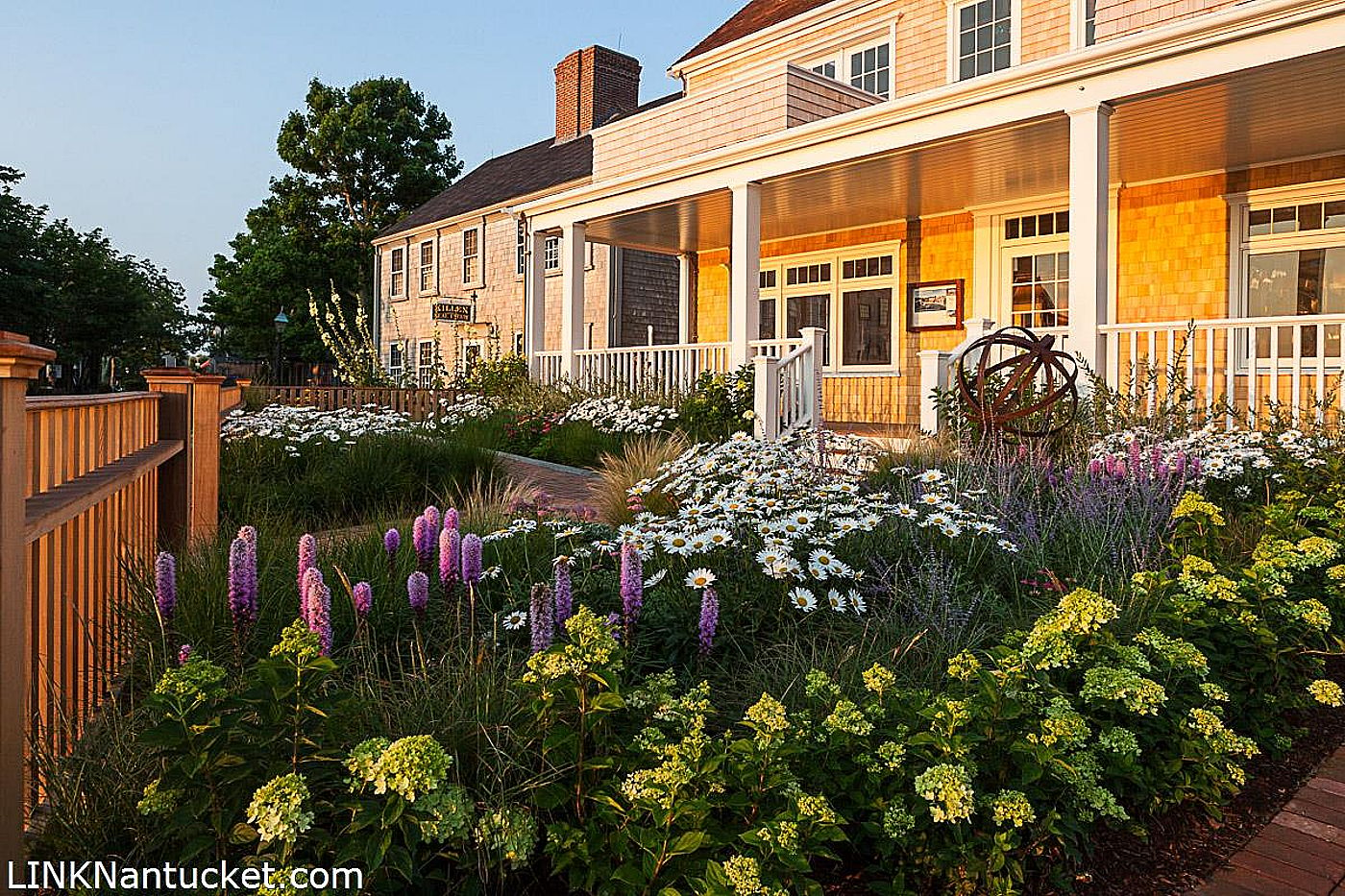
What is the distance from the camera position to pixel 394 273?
2642cm

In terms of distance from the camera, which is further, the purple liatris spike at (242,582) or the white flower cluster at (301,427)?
the white flower cluster at (301,427)

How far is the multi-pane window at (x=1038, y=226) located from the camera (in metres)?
10.6

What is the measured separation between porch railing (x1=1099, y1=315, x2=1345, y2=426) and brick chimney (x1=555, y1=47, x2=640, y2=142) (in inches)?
638

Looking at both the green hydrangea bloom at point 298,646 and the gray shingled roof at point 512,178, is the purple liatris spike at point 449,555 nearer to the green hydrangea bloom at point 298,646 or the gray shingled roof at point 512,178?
the green hydrangea bloom at point 298,646

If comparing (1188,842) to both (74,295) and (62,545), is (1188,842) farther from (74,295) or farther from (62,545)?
(74,295)

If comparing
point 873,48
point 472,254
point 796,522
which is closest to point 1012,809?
point 796,522

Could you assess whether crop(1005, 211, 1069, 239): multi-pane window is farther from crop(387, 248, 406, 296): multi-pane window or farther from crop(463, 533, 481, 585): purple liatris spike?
crop(387, 248, 406, 296): multi-pane window

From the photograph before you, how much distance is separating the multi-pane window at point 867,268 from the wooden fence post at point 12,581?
11742 mm

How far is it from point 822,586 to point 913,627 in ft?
1.75

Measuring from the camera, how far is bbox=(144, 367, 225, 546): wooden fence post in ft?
13.1

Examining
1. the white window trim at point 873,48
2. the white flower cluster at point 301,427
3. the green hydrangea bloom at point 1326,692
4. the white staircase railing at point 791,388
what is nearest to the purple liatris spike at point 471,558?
the green hydrangea bloom at point 1326,692

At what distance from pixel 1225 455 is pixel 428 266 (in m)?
22.5

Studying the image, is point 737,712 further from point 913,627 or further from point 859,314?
point 859,314

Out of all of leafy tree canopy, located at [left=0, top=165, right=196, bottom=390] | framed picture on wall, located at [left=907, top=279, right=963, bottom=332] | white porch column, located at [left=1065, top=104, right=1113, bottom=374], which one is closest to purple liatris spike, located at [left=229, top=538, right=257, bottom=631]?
white porch column, located at [left=1065, top=104, right=1113, bottom=374]
